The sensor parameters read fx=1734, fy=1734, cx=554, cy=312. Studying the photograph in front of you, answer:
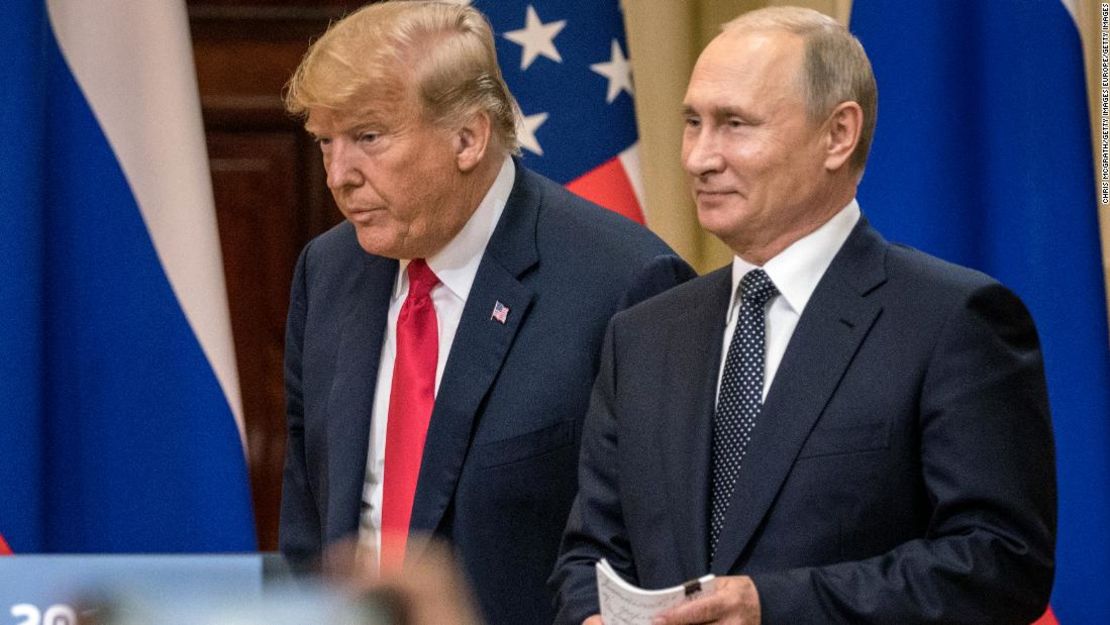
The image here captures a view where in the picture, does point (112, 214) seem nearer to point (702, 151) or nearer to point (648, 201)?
point (648, 201)

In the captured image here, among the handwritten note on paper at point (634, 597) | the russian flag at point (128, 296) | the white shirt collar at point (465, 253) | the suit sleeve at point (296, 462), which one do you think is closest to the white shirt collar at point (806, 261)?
the handwritten note on paper at point (634, 597)

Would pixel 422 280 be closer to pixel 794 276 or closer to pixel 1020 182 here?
pixel 794 276

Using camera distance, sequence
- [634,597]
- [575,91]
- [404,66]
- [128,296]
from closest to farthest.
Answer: [634,597] → [404,66] → [128,296] → [575,91]

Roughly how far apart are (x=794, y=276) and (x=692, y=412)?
0.72ft

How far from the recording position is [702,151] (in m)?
2.25

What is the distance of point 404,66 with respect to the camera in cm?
256

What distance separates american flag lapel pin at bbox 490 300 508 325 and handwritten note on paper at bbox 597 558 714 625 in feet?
1.97

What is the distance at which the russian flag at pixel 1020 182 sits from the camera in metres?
3.05

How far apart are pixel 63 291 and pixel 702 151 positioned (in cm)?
156

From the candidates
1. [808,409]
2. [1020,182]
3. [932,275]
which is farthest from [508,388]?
[1020,182]

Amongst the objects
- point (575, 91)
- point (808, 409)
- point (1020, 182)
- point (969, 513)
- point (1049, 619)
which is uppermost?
point (575, 91)

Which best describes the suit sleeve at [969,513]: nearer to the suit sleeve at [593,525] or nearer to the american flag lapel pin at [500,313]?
A: the suit sleeve at [593,525]

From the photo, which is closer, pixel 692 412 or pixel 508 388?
pixel 692 412

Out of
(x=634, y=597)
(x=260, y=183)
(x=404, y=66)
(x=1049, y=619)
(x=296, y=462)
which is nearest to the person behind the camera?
(x=634, y=597)
